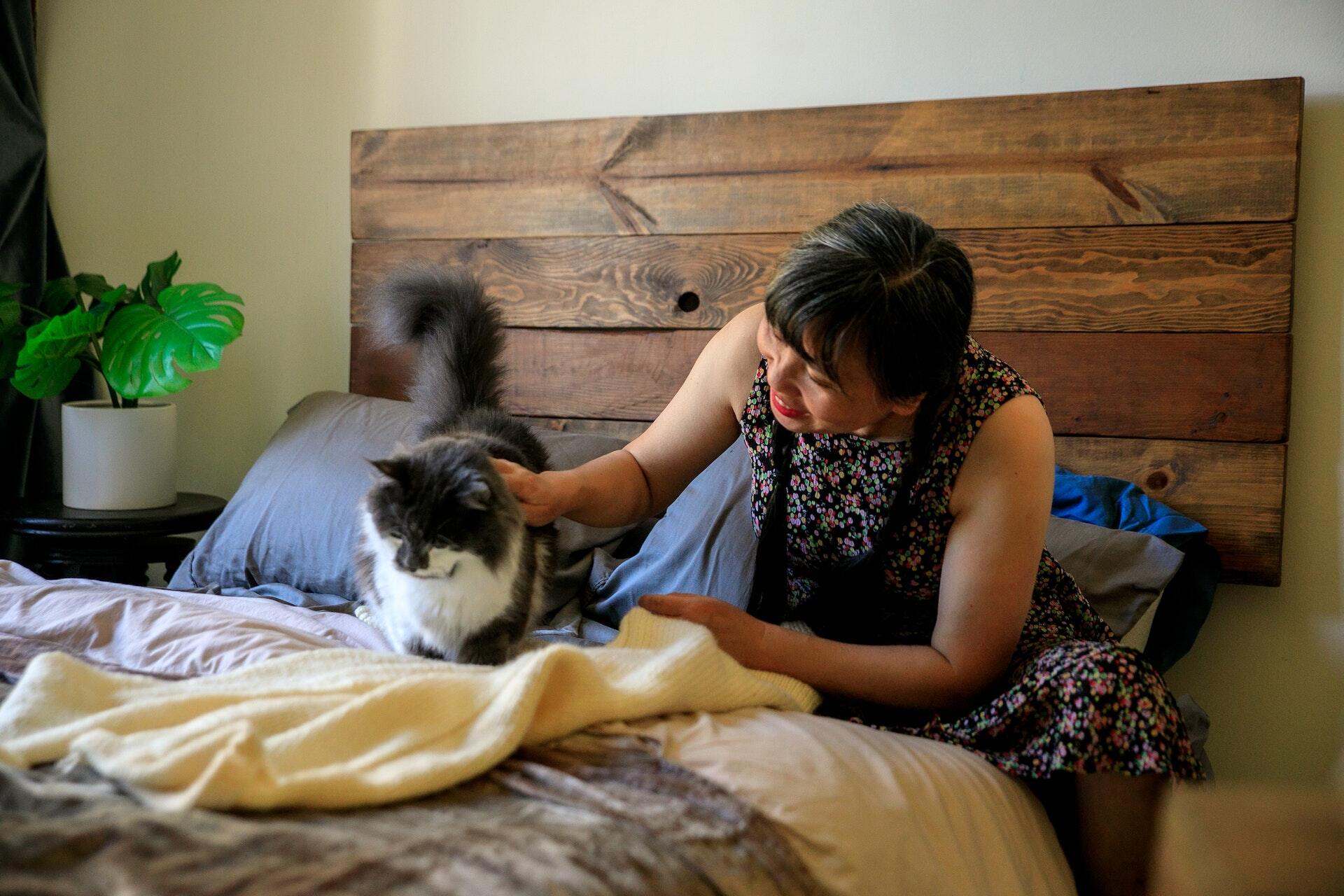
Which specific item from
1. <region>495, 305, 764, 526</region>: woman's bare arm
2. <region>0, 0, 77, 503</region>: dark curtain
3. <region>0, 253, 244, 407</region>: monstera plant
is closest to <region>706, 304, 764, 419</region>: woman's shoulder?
<region>495, 305, 764, 526</region>: woman's bare arm

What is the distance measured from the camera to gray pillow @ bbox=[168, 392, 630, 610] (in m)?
1.87

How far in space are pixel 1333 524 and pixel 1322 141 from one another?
2.15 feet

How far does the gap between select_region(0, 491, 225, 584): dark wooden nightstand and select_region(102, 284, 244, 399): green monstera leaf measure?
0.83ft

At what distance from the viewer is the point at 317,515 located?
1.95 metres

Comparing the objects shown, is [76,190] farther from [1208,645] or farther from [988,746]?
[1208,645]

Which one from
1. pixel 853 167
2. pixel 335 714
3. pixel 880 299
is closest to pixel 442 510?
pixel 335 714

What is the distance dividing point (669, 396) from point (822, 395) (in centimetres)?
A: 97

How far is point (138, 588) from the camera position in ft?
5.58

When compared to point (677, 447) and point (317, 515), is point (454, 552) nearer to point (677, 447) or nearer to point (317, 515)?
point (677, 447)

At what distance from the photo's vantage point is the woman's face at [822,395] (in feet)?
3.99

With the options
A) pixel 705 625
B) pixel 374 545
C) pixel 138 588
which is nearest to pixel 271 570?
pixel 138 588

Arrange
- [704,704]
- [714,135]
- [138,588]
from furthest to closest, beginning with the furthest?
[714,135] < [138,588] < [704,704]

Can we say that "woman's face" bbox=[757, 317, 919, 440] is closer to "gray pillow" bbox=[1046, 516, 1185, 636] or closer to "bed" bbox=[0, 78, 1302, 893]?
"bed" bbox=[0, 78, 1302, 893]

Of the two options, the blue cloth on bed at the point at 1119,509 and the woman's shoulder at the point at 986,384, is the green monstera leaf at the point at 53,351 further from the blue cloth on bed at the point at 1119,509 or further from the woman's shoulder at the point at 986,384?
the blue cloth on bed at the point at 1119,509
